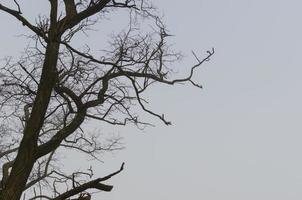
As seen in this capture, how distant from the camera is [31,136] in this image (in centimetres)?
569

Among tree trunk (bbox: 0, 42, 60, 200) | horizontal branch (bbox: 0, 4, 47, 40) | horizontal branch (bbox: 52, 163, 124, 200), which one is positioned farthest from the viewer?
horizontal branch (bbox: 0, 4, 47, 40)

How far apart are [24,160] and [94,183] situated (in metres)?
1.07

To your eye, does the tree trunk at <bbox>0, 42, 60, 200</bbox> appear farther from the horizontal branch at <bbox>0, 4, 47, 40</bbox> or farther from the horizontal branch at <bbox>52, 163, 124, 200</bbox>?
the horizontal branch at <bbox>52, 163, 124, 200</bbox>

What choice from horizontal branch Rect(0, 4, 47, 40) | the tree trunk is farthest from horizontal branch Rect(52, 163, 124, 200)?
horizontal branch Rect(0, 4, 47, 40)

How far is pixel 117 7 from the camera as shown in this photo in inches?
288

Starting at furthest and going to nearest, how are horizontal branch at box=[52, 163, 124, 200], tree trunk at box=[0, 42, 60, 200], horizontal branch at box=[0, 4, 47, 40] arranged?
horizontal branch at box=[0, 4, 47, 40]
tree trunk at box=[0, 42, 60, 200]
horizontal branch at box=[52, 163, 124, 200]

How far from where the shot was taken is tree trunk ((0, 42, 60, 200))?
5.36m

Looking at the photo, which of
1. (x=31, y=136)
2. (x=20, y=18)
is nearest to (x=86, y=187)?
(x=31, y=136)

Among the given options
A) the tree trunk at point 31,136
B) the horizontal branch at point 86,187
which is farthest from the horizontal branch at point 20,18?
the horizontal branch at point 86,187

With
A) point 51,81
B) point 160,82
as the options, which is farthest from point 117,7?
point 51,81

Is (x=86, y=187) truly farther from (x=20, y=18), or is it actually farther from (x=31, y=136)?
(x=20, y=18)

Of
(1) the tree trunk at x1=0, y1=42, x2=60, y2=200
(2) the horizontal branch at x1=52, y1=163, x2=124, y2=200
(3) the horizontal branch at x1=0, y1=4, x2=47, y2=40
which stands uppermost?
(3) the horizontal branch at x1=0, y1=4, x2=47, y2=40

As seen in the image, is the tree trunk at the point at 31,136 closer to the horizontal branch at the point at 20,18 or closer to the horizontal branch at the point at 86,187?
the horizontal branch at the point at 20,18

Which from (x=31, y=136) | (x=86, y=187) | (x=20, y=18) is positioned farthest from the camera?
(x=20, y=18)
